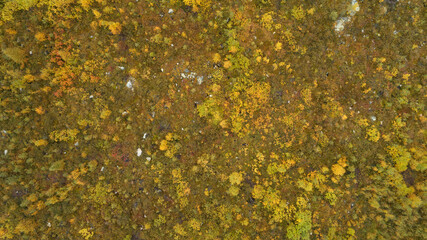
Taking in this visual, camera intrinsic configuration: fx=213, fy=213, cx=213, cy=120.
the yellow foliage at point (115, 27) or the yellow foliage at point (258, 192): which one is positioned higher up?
the yellow foliage at point (115, 27)

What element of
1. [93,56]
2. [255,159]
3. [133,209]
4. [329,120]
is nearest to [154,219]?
[133,209]

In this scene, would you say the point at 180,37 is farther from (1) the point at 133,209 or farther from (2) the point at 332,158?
(2) the point at 332,158

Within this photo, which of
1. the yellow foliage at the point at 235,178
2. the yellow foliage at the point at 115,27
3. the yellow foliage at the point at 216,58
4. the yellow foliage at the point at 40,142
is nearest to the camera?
the yellow foliage at the point at 40,142

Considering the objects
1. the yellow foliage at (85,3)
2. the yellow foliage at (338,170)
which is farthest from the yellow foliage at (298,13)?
the yellow foliage at (85,3)

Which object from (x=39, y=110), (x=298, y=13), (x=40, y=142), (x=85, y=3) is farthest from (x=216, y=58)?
(x=40, y=142)

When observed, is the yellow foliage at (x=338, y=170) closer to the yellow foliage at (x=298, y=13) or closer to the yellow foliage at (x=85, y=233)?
the yellow foliage at (x=298, y=13)

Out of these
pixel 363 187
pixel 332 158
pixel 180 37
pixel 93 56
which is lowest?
pixel 363 187

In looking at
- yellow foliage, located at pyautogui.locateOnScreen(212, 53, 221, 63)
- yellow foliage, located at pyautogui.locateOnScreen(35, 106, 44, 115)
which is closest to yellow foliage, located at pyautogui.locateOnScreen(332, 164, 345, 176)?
yellow foliage, located at pyautogui.locateOnScreen(212, 53, 221, 63)

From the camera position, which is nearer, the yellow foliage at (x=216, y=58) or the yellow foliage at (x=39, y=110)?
→ the yellow foliage at (x=39, y=110)
